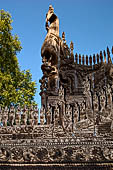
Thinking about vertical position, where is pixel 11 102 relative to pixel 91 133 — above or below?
above

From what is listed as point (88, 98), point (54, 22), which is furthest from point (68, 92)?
point (54, 22)

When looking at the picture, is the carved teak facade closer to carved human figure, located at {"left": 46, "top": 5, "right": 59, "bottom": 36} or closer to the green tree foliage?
carved human figure, located at {"left": 46, "top": 5, "right": 59, "bottom": 36}

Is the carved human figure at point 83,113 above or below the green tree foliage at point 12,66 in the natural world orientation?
below

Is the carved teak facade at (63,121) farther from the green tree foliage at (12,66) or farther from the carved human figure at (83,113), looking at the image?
the green tree foliage at (12,66)

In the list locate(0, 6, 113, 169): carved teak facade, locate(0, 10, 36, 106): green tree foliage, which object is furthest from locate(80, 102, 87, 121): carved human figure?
locate(0, 10, 36, 106): green tree foliage

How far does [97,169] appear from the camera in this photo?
7.21 metres

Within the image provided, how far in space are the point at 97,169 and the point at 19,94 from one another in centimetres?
1109

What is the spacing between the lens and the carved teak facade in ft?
24.9

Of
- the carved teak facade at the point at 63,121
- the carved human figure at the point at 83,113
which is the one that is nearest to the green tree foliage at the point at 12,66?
the carved teak facade at the point at 63,121

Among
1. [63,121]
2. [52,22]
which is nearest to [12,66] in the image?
[52,22]

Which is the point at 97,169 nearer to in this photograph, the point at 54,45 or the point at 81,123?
the point at 81,123

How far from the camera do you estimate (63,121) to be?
10.4m

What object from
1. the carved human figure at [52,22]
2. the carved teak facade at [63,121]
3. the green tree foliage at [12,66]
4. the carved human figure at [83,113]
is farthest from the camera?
the green tree foliage at [12,66]

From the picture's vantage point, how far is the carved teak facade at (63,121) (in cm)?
760
